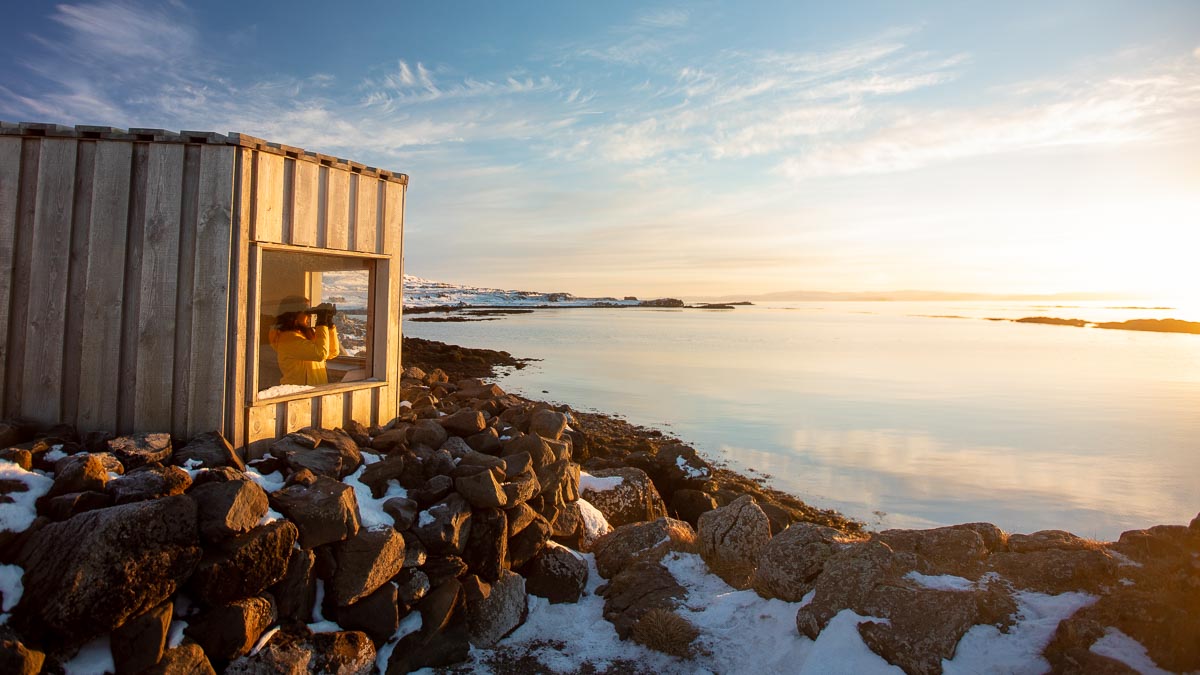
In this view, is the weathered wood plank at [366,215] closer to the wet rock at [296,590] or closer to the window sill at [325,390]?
the window sill at [325,390]

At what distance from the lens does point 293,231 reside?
23.2 feet

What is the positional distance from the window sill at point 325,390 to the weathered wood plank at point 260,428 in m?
0.05

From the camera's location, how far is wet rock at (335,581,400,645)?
564 cm

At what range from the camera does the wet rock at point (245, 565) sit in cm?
489

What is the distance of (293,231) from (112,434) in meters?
2.46

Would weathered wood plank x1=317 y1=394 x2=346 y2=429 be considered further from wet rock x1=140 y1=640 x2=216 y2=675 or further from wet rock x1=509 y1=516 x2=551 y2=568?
wet rock x1=140 y1=640 x2=216 y2=675

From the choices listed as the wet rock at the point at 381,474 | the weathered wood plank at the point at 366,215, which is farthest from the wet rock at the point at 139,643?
the weathered wood plank at the point at 366,215

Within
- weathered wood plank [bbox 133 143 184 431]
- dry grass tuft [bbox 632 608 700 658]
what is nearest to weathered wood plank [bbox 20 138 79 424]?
weathered wood plank [bbox 133 143 184 431]

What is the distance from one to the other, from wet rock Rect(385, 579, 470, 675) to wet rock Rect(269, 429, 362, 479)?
146 cm

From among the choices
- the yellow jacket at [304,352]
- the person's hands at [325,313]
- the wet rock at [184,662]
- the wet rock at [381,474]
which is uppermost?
the person's hands at [325,313]

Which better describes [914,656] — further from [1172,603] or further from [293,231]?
[293,231]

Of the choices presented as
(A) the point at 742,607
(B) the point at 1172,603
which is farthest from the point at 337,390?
(B) the point at 1172,603

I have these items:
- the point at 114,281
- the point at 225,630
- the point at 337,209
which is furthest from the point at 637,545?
the point at 114,281

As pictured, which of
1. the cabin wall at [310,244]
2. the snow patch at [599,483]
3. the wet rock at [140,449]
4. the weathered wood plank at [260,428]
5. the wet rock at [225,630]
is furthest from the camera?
the snow patch at [599,483]
